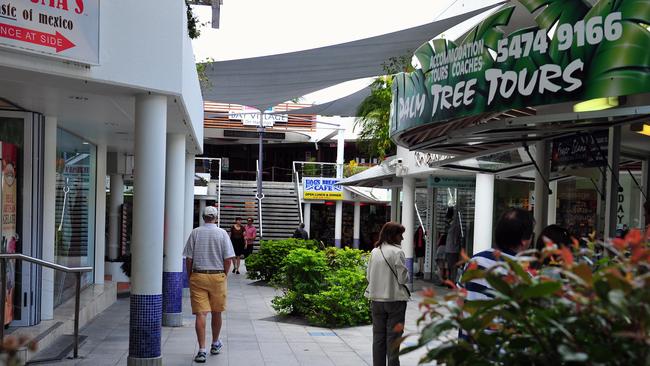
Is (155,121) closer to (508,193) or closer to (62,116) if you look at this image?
(62,116)

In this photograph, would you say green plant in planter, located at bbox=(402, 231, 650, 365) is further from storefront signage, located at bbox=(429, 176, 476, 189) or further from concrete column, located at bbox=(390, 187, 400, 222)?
concrete column, located at bbox=(390, 187, 400, 222)

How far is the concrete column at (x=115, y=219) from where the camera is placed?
19797 mm

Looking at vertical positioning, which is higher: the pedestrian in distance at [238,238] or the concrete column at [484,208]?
the concrete column at [484,208]

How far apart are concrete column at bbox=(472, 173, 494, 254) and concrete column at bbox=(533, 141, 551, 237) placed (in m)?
6.22

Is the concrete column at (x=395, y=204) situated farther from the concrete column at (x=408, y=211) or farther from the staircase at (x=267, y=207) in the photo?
Result: the staircase at (x=267, y=207)

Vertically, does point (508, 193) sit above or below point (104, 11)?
below

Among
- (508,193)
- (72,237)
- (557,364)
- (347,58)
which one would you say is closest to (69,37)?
(557,364)

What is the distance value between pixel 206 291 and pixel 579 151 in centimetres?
468

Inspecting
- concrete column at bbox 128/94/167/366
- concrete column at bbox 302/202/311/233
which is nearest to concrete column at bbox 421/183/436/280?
concrete column at bbox 302/202/311/233

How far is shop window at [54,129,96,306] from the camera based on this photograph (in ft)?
40.9

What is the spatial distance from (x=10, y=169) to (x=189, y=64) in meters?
2.60

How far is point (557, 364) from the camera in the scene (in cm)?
240

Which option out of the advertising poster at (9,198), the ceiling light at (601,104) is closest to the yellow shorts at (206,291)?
the advertising poster at (9,198)

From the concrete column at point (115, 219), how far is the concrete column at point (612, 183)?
568 inches
